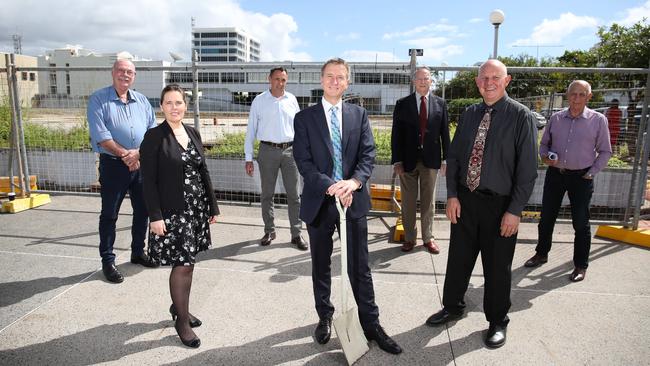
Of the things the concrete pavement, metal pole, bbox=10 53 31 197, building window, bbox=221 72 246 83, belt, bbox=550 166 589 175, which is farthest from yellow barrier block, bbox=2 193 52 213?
belt, bbox=550 166 589 175

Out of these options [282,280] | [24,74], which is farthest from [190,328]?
[24,74]

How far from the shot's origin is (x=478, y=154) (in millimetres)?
3188

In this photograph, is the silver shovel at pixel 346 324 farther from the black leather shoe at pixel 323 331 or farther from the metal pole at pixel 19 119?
the metal pole at pixel 19 119

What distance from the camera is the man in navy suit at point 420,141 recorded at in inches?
190

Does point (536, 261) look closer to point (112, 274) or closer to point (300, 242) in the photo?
point (300, 242)

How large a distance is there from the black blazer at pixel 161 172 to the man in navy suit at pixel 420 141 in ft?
8.64

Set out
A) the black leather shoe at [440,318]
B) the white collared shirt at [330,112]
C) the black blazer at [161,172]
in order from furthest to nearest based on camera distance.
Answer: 1. the black leather shoe at [440,318]
2. the white collared shirt at [330,112]
3. the black blazer at [161,172]

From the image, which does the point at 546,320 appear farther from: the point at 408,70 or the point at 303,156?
the point at 408,70

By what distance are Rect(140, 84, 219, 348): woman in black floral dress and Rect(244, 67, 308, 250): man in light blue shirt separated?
1.96m

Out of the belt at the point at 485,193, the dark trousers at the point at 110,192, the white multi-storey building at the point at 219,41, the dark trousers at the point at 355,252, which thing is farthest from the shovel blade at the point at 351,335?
the white multi-storey building at the point at 219,41

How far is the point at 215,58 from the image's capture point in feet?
488

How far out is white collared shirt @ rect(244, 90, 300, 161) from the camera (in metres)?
5.15

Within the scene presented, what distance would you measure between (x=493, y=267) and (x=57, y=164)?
8.23 meters

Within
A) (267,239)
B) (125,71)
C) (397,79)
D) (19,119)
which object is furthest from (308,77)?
(19,119)
